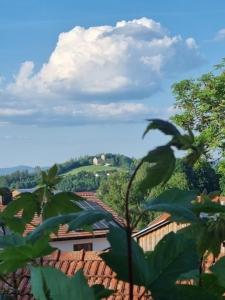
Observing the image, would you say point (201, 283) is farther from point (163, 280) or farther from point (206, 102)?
point (206, 102)

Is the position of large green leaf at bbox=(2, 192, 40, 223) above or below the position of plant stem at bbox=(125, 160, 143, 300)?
above

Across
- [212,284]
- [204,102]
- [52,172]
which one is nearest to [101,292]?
[212,284]

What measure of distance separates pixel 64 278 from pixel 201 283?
224mm

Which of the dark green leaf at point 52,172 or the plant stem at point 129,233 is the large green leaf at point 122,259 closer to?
the plant stem at point 129,233

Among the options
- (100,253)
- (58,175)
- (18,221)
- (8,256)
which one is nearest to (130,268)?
(100,253)

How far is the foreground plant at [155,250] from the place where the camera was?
0.54 m

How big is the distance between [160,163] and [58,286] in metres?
0.15

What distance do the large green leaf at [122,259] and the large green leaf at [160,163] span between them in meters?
0.09

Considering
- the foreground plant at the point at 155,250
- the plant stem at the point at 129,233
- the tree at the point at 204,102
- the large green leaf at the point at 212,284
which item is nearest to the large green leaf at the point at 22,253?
the foreground plant at the point at 155,250

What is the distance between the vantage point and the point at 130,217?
1.89 ft

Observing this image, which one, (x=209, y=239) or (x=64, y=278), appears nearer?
(x=64, y=278)

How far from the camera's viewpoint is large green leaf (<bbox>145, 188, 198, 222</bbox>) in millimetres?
587

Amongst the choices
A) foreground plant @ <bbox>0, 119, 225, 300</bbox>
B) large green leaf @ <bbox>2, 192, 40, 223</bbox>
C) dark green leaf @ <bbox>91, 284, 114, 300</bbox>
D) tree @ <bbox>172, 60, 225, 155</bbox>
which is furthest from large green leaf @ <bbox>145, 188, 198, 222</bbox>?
tree @ <bbox>172, 60, 225, 155</bbox>

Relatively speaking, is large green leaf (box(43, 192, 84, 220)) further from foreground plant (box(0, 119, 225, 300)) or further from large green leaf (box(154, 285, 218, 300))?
large green leaf (box(154, 285, 218, 300))
